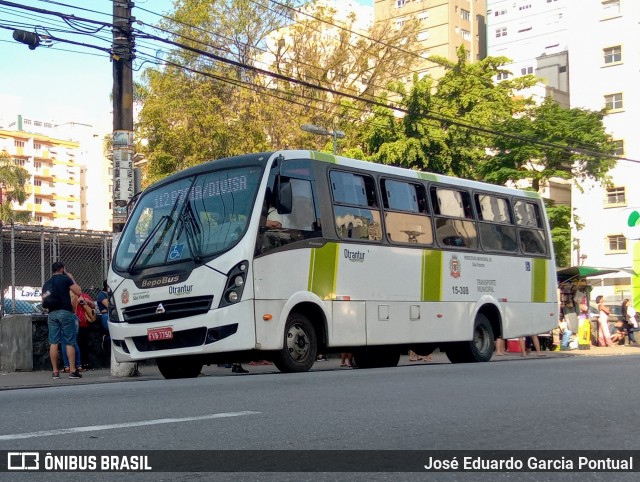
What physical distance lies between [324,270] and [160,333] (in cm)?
257

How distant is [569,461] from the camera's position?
5.32 m

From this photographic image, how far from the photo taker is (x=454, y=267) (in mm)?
17766

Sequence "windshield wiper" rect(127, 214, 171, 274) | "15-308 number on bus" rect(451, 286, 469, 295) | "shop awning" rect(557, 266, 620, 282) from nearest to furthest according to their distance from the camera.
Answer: "windshield wiper" rect(127, 214, 171, 274)
"15-308 number on bus" rect(451, 286, 469, 295)
"shop awning" rect(557, 266, 620, 282)

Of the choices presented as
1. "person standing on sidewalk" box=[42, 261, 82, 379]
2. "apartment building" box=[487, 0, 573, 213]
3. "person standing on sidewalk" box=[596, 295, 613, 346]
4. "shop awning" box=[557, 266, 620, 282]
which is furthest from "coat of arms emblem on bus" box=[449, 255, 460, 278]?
"apartment building" box=[487, 0, 573, 213]

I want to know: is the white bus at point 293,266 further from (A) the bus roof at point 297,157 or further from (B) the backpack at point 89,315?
(B) the backpack at point 89,315

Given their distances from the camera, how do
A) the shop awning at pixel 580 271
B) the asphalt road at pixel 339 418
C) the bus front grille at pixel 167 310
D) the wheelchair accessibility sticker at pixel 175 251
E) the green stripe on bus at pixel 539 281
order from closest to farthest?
the asphalt road at pixel 339 418 → the bus front grille at pixel 167 310 → the wheelchair accessibility sticker at pixel 175 251 → the green stripe on bus at pixel 539 281 → the shop awning at pixel 580 271

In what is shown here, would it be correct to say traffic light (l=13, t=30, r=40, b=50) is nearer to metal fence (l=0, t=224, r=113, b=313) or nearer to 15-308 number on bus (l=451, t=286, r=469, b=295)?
metal fence (l=0, t=224, r=113, b=313)

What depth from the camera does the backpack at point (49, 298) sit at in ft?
50.7

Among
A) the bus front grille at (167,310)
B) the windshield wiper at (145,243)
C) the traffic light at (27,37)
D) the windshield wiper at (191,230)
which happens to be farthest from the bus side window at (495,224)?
the traffic light at (27,37)

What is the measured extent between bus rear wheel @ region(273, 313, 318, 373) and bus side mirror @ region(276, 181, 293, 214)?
1.50 m

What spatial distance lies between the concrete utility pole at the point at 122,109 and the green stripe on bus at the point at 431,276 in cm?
502

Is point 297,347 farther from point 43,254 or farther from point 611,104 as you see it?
point 611,104

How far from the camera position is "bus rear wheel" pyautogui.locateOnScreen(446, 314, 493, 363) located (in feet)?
59.9

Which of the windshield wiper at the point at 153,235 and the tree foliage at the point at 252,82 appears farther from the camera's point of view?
the tree foliage at the point at 252,82
